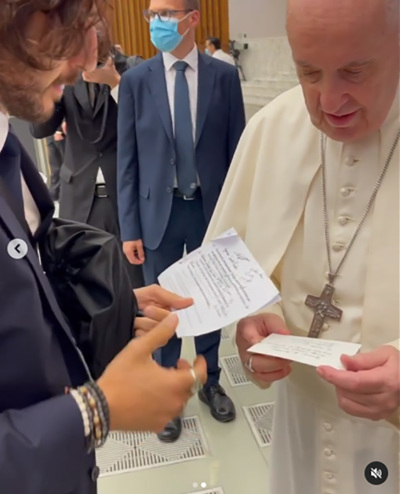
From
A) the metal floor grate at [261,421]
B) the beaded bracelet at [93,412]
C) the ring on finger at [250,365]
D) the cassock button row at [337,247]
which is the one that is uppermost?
the cassock button row at [337,247]

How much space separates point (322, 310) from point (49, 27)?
75 centimetres

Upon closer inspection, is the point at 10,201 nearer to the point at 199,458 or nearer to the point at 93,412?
the point at 93,412

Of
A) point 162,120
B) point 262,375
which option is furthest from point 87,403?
point 162,120

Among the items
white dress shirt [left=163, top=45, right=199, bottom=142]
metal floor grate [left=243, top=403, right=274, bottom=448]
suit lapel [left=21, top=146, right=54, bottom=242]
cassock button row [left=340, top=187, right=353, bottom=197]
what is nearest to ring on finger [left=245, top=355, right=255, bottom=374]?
cassock button row [left=340, top=187, right=353, bottom=197]

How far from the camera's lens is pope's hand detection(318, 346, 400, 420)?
0.89 metres

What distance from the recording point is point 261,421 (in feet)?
8.12

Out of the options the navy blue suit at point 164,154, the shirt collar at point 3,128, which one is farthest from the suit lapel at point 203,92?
the shirt collar at point 3,128

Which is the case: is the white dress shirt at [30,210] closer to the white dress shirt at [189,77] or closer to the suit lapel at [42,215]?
the suit lapel at [42,215]

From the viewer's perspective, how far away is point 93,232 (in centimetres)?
114

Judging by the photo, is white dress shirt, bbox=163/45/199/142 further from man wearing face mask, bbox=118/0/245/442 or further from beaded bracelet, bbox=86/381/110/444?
beaded bracelet, bbox=86/381/110/444

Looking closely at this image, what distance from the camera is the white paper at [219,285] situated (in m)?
1.02

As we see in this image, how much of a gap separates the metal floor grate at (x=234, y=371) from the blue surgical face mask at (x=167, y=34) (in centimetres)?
172

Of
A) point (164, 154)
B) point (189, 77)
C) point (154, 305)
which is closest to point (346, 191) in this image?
point (154, 305)

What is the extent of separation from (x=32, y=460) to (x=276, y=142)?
2.71 feet
